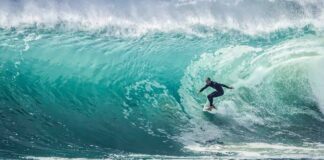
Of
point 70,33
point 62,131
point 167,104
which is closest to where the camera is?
point 62,131

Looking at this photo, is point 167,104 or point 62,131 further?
point 167,104

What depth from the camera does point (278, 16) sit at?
15.9 meters

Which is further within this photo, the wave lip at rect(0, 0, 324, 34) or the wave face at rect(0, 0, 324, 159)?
the wave lip at rect(0, 0, 324, 34)

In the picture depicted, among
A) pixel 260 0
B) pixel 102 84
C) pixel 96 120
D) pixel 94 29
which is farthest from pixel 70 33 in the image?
pixel 260 0

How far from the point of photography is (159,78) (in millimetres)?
14570

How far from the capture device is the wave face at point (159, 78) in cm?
1298

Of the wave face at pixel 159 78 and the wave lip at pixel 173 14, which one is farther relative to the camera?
the wave lip at pixel 173 14

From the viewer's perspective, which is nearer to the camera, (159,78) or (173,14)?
(159,78)

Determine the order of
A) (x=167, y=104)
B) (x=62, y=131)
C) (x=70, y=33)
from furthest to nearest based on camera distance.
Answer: (x=70, y=33) < (x=167, y=104) < (x=62, y=131)

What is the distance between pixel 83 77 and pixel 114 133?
2519 millimetres

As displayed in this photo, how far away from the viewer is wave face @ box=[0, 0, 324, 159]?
42.6 feet

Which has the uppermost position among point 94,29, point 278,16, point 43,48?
point 278,16

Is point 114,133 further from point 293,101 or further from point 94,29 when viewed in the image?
point 293,101

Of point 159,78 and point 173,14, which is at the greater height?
point 173,14
